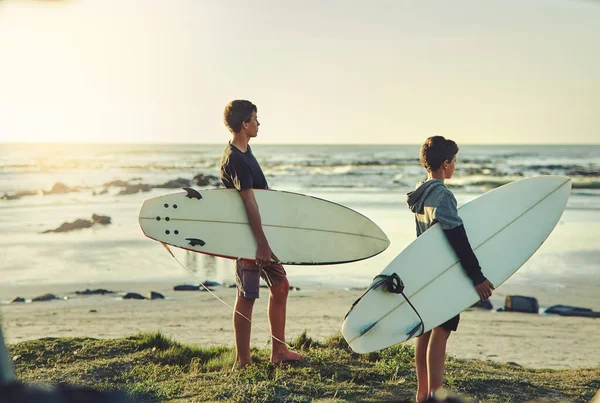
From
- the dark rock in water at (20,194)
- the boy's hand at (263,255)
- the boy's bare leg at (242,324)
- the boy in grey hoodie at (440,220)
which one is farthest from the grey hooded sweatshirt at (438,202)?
the dark rock in water at (20,194)

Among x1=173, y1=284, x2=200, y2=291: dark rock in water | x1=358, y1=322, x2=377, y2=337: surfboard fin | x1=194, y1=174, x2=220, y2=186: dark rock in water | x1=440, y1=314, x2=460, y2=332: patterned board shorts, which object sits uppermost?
x1=440, y1=314, x2=460, y2=332: patterned board shorts

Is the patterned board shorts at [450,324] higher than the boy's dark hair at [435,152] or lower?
lower

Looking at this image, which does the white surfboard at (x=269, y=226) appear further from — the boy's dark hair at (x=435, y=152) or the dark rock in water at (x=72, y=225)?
the dark rock in water at (x=72, y=225)

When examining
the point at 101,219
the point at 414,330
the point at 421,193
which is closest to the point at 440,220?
the point at 421,193

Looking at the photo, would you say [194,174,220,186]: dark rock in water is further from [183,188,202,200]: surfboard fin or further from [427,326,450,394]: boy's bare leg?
[427,326,450,394]: boy's bare leg

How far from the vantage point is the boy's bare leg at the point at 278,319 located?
3.97 metres

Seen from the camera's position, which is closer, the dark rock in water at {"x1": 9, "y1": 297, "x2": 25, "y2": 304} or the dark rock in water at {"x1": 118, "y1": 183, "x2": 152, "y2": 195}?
the dark rock in water at {"x1": 9, "y1": 297, "x2": 25, "y2": 304}

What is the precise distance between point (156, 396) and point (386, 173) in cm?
2901

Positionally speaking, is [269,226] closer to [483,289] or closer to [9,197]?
[483,289]

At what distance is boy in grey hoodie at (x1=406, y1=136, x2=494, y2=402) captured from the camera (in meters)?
3.27

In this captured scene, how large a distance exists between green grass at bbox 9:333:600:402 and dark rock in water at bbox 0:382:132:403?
2.55m

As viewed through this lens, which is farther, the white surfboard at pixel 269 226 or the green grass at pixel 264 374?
the white surfboard at pixel 269 226

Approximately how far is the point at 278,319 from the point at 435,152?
153 centimetres

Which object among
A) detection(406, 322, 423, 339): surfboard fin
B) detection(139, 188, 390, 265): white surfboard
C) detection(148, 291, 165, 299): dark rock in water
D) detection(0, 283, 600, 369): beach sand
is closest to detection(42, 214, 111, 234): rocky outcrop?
detection(0, 283, 600, 369): beach sand
